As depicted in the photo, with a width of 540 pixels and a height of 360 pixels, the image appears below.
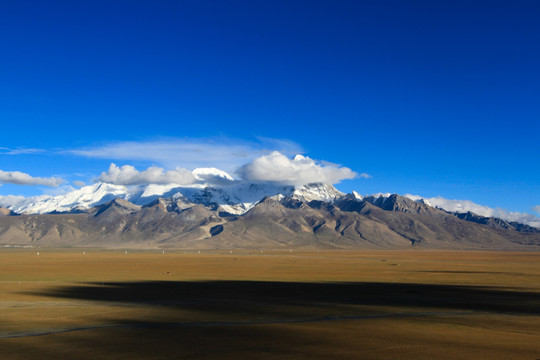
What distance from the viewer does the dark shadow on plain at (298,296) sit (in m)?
35.8

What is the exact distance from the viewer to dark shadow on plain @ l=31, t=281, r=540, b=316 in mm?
35844

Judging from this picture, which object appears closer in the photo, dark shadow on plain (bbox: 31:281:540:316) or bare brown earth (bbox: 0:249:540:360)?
bare brown earth (bbox: 0:249:540:360)

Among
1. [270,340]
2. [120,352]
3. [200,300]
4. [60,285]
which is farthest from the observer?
[60,285]

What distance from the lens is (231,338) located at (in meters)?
22.7

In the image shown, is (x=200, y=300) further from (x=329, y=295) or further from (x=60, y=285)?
(x=60, y=285)

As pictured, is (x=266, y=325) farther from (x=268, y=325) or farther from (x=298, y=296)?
(x=298, y=296)

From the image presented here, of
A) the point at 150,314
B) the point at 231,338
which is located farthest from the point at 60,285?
the point at 231,338

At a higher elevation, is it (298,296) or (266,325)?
(266,325)

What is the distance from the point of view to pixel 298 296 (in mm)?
42812

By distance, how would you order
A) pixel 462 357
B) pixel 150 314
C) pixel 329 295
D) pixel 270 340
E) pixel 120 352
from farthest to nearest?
pixel 329 295 < pixel 150 314 < pixel 270 340 < pixel 120 352 < pixel 462 357

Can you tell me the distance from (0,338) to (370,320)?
59.9 ft

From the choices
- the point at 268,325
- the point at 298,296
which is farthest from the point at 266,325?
the point at 298,296

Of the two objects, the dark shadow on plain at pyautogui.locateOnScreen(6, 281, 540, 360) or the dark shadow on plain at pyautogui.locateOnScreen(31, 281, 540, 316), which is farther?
the dark shadow on plain at pyautogui.locateOnScreen(31, 281, 540, 316)

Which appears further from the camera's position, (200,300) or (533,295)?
(533,295)
